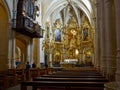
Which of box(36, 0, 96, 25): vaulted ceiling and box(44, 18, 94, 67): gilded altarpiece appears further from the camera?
box(44, 18, 94, 67): gilded altarpiece

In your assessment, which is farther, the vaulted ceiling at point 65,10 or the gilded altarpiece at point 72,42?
the gilded altarpiece at point 72,42

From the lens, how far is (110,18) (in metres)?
10.1

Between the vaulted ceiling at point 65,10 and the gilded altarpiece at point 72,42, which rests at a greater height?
the vaulted ceiling at point 65,10

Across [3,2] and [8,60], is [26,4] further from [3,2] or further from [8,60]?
[8,60]

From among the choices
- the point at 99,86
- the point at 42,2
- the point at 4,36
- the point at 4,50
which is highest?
the point at 42,2

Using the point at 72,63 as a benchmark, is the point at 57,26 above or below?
above

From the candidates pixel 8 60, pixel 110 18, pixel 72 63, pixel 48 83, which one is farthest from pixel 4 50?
pixel 72 63

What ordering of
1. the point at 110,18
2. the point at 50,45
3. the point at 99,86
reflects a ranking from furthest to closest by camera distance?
the point at 50,45, the point at 110,18, the point at 99,86

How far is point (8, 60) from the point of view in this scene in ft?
56.2

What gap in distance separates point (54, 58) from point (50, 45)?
2.68 metres

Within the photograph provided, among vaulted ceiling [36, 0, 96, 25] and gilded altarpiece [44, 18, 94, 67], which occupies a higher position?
vaulted ceiling [36, 0, 96, 25]

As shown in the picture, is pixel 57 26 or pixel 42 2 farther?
pixel 57 26

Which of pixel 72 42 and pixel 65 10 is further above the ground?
pixel 65 10

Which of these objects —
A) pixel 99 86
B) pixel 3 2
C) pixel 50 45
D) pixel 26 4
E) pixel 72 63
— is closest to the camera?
pixel 99 86
